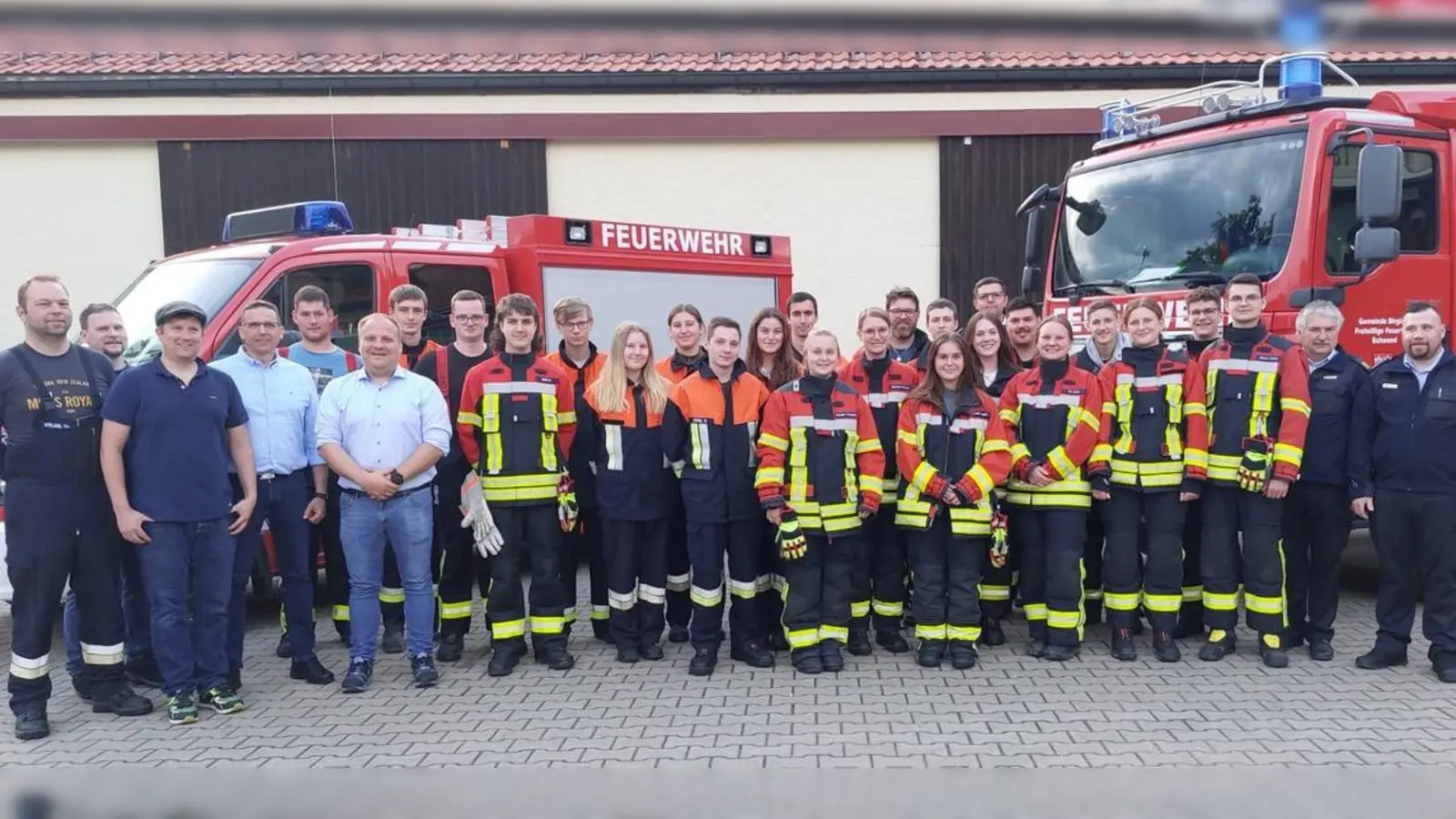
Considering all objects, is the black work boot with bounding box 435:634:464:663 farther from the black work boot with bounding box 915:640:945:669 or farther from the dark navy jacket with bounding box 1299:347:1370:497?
the dark navy jacket with bounding box 1299:347:1370:497

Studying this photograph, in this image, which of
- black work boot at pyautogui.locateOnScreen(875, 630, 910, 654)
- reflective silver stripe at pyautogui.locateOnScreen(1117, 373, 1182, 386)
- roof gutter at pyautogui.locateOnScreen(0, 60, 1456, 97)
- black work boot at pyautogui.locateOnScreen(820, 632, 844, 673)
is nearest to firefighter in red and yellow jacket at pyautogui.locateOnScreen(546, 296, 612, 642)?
black work boot at pyautogui.locateOnScreen(820, 632, 844, 673)

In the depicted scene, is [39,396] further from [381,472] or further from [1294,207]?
[1294,207]

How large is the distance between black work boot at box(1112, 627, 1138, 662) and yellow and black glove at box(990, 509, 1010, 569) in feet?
2.21

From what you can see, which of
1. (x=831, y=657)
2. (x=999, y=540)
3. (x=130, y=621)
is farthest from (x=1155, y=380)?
(x=130, y=621)

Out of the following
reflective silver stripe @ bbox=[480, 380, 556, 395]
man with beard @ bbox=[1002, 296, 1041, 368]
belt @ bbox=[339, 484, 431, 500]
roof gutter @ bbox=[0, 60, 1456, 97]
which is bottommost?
belt @ bbox=[339, 484, 431, 500]

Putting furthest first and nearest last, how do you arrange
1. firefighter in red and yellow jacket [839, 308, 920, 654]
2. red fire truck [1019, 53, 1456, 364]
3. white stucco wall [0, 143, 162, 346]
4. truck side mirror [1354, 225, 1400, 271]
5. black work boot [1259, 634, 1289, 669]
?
white stucco wall [0, 143, 162, 346] → red fire truck [1019, 53, 1456, 364] → truck side mirror [1354, 225, 1400, 271] → firefighter in red and yellow jacket [839, 308, 920, 654] → black work boot [1259, 634, 1289, 669]

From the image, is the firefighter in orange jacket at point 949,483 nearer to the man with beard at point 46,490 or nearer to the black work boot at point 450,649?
the black work boot at point 450,649

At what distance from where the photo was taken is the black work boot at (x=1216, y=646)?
5.50 m

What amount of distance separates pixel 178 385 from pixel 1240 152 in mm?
6008

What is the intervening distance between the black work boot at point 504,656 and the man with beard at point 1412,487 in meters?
4.26

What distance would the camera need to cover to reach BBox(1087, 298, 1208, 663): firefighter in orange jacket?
17.9ft

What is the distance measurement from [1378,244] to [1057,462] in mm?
2339

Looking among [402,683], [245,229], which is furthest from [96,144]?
[402,683]

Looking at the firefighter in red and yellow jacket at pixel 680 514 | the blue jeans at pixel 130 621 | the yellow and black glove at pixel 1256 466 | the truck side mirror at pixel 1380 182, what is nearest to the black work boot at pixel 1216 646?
the yellow and black glove at pixel 1256 466
